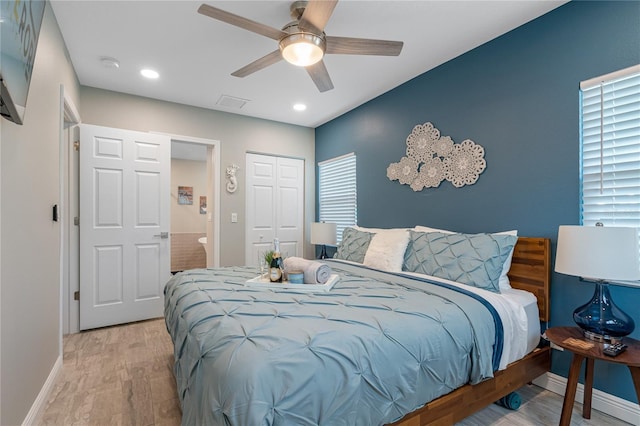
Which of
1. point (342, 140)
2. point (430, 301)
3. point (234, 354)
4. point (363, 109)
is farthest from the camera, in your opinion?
point (342, 140)

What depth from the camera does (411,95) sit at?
3299mm

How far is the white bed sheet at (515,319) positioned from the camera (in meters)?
1.84

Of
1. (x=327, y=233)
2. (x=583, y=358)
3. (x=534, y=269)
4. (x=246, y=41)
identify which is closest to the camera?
(x=583, y=358)

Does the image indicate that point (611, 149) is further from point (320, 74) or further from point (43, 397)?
point (43, 397)

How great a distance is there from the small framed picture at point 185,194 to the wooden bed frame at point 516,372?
6.19m

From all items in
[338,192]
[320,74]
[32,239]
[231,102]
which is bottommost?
[32,239]

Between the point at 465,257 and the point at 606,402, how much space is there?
1.15 m

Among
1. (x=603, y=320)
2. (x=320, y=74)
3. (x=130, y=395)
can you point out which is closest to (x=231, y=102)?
(x=320, y=74)

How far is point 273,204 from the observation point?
4641 mm

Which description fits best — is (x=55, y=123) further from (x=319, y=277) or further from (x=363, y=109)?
(x=363, y=109)

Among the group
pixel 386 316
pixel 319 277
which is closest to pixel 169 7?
pixel 319 277

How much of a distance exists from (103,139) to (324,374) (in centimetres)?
352

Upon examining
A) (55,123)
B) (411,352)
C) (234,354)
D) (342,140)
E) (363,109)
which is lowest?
(411,352)

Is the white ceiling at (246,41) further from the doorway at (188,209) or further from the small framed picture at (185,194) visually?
the small framed picture at (185,194)
